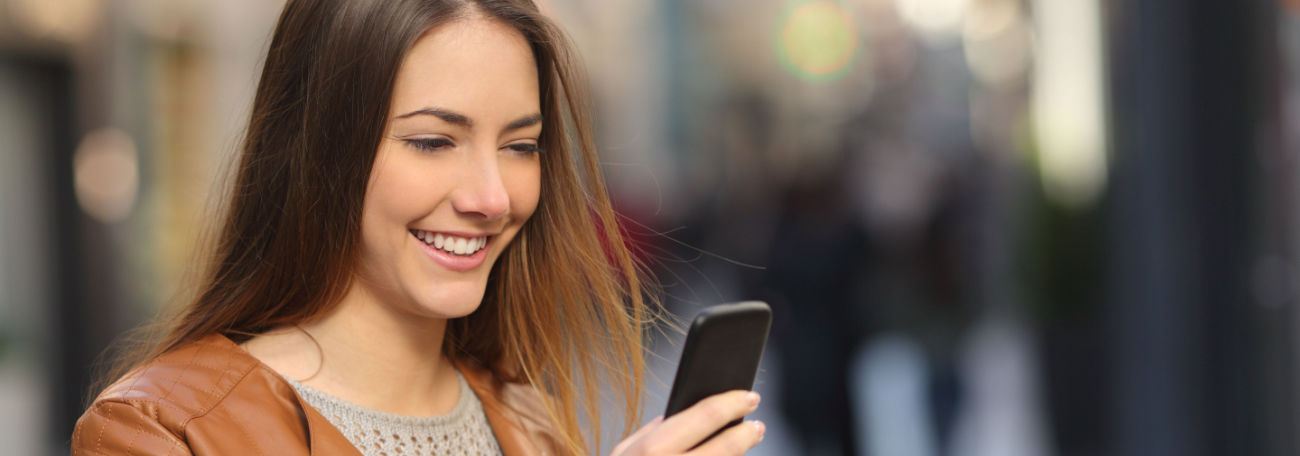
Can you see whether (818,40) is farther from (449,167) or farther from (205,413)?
(205,413)

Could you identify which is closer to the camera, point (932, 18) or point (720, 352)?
point (720, 352)

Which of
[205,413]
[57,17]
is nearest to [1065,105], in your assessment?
[57,17]

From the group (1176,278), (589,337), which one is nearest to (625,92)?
(1176,278)

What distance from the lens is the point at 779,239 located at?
6.93 metres

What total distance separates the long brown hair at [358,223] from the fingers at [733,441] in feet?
1.31

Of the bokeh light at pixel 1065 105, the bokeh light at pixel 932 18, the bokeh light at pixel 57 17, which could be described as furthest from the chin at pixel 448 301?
the bokeh light at pixel 932 18

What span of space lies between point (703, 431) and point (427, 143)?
53cm

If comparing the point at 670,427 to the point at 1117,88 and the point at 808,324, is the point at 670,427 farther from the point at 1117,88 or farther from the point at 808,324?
the point at 808,324

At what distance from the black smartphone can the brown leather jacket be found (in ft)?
1.53

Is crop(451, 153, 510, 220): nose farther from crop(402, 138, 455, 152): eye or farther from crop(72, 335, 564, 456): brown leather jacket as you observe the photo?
crop(72, 335, 564, 456): brown leather jacket

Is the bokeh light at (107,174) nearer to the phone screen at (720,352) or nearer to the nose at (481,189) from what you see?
the nose at (481,189)

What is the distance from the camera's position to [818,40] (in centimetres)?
1566

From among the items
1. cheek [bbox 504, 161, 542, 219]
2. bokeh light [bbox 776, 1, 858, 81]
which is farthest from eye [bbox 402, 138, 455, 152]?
bokeh light [bbox 776, 1, 858, 81]

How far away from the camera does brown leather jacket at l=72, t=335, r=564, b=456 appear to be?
61.1 inches
